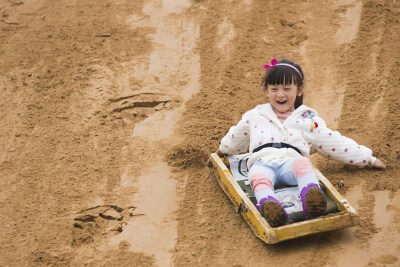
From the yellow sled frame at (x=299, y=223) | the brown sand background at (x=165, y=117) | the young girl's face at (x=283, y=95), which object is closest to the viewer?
the yellow sled frame at (x=299, y=223)

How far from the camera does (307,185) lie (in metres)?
4.16

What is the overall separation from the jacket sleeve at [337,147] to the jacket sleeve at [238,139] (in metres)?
0.54

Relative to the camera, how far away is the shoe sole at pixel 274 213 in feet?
13.2

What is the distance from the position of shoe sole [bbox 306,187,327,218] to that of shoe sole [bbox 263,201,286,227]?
0.19 m

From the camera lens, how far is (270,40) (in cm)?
756

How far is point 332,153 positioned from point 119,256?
1.94 m

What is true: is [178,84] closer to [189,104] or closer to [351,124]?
[189,104]

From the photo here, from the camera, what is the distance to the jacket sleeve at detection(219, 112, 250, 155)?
5070 millimetres

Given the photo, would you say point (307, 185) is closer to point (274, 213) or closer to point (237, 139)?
point (274, 213)

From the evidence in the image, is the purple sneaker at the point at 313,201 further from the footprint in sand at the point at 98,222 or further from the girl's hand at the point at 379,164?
the footprint in sand at the point at 98,222

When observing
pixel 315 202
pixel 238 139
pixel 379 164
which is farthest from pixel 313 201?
pixel 238 139

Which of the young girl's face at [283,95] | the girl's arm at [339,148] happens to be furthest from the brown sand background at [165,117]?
the young girl's face at [283,95]

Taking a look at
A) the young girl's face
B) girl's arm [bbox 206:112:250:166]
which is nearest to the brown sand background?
girl's arm [bbox 206:112:250:166]

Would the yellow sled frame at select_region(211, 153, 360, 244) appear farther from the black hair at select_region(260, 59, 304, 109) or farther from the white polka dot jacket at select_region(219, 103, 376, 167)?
the black hair at select_region(260, 59, 304, 109)
